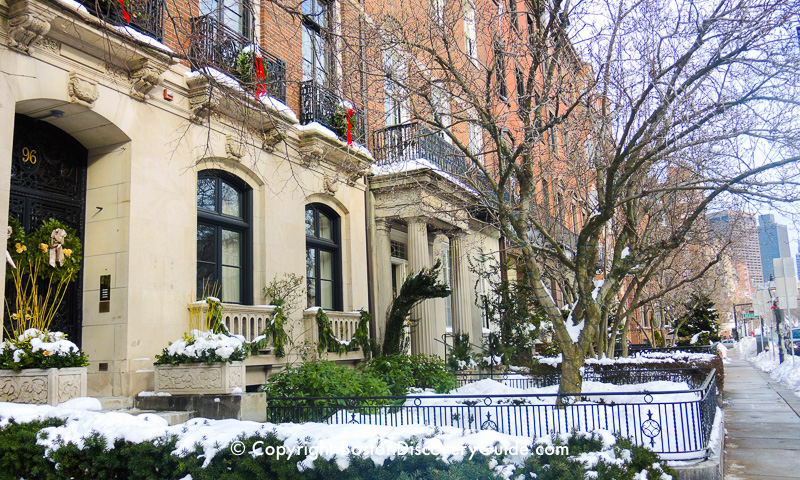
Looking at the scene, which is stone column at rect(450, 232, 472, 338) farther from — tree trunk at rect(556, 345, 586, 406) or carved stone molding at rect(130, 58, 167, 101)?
carved stone molding at rect(130, 58, 167, 101)

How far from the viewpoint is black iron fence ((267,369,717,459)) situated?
8.02 meters

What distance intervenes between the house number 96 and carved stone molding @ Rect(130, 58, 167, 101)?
69.7 inches

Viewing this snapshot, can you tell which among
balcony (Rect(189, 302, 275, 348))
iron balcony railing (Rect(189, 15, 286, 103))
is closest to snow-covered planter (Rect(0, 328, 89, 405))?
balcony (Rect(189, 302, 275, 348))

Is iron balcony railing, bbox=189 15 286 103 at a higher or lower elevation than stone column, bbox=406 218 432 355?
higher

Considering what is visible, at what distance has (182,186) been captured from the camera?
11.3 meters

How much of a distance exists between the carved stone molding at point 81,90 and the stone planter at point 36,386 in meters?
4.07

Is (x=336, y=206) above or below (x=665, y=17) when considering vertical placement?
below

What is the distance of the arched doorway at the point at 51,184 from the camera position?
952cm

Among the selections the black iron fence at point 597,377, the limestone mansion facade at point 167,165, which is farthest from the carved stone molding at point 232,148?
the black iron fence at point 597,377

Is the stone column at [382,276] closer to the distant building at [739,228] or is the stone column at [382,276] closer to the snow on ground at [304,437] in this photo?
the distant building at [739,228]

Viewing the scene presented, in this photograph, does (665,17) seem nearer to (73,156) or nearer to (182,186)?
(182,186)

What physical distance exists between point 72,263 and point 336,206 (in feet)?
24.9

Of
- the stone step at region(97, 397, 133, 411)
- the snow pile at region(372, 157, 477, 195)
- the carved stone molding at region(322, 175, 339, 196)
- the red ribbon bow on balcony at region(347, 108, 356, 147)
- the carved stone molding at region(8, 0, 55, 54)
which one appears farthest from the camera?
the snow pile at region(372, 157, 477, 195)

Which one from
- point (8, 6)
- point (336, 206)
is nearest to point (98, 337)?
point (8, 6)
